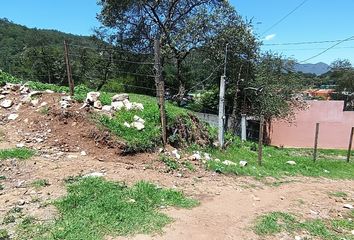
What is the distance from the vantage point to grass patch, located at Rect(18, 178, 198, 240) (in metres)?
4.50

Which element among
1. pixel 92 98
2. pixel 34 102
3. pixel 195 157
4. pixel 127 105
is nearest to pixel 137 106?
pixel 127 105

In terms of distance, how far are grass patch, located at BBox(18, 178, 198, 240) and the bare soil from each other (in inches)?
7.8

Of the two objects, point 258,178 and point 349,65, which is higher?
point 349,65

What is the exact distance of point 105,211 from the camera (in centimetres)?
510

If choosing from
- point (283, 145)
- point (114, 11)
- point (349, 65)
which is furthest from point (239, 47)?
point (349, 65)

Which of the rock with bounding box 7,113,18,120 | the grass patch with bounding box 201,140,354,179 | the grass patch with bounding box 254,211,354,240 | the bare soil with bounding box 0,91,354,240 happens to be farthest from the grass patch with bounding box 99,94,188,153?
the grass patch with bounding box 254,211,354,240

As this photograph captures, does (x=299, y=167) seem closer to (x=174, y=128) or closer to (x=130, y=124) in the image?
(x=174, y=128)

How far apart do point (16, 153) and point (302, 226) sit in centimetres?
536

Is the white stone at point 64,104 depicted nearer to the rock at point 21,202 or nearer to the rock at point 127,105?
the rock at point 127,105

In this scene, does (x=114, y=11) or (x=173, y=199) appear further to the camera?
(x=114, y=11)

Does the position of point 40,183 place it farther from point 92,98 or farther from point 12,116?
point 12,116

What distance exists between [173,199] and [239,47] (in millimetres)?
12742

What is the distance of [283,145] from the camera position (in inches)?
810

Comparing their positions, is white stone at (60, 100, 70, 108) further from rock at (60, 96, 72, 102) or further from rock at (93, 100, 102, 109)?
rock at (93, 100, 102, 109)
